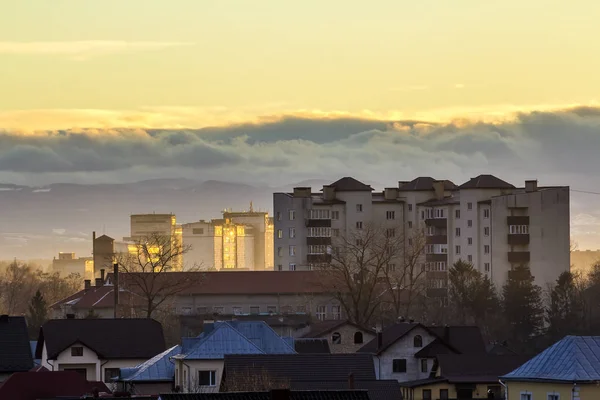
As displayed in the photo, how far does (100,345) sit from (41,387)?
27.8 m

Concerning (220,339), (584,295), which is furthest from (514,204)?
(220,339)

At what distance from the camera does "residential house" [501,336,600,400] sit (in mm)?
59844

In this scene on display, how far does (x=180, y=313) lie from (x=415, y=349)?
56703 millimetres

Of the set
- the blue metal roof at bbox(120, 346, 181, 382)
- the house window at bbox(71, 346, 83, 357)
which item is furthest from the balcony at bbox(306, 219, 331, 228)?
the blue metal roof at bbox(120, 346, 181, 382)

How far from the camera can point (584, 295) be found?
156 metres

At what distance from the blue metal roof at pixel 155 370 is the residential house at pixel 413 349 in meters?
19.0

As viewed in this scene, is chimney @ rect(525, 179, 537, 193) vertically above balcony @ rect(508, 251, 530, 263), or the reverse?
chimney @ rect(525, 179, 537, 193)

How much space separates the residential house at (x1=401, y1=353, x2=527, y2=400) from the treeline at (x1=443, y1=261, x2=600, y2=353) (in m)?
32.5

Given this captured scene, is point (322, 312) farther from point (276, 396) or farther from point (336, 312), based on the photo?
point (276, 396)

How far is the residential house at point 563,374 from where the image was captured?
59.8 meters

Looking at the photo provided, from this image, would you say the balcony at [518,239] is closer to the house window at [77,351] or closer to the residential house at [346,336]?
the residential house at [346,336]

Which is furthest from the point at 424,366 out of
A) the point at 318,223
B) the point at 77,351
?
the point at 318,223

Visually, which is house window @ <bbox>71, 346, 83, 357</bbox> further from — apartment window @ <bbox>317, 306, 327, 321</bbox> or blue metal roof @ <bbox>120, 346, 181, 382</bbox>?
apartment window @ <bbox>317, 306, 327, 321</bbox>

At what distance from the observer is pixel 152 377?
3184 inches
